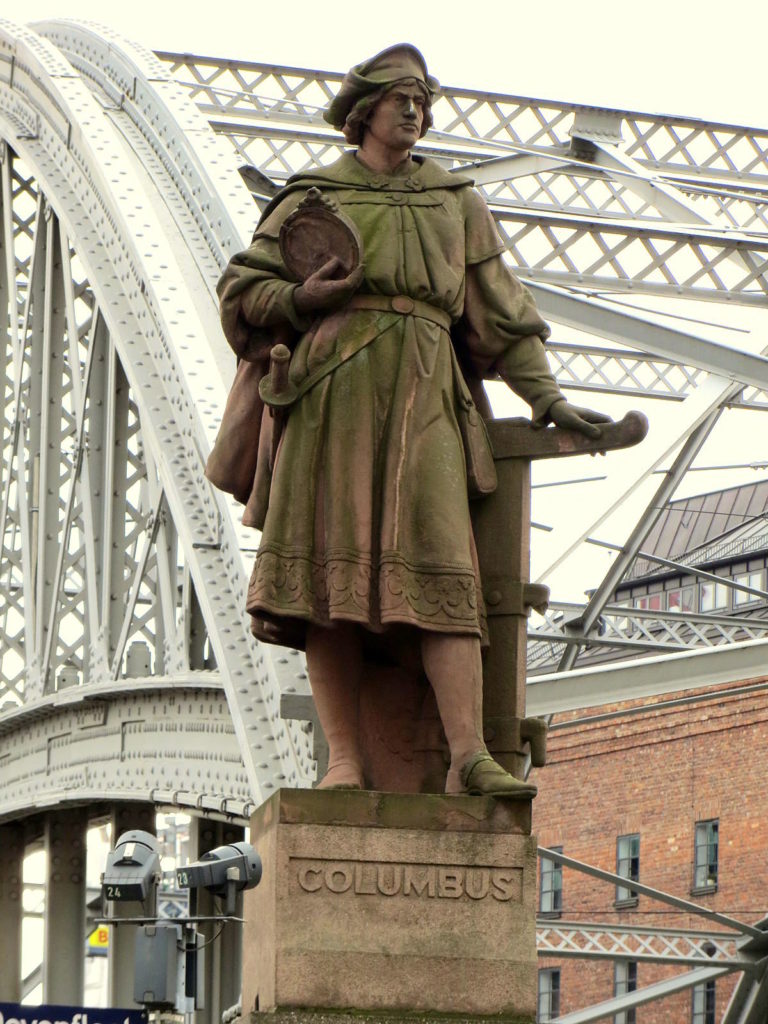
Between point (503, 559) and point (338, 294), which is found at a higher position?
point (338, 294)

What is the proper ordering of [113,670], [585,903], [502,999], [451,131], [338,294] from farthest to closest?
[585,903] < [451,131] < [113,670] < [338,294] < [502,999]

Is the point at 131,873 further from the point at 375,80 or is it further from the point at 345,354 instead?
the point at 375,80

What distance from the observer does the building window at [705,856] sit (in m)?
52.5

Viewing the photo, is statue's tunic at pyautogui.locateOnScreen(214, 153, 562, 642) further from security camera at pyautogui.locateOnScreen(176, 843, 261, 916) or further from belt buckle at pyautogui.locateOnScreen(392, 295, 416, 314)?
security camera at pyautogui.locateOnScreen(176, 843, 261, 916)

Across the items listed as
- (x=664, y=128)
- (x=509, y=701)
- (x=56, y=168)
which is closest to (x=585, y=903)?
(x=664, y=128)

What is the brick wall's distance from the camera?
170 feet

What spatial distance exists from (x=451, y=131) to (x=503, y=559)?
18533 millimetres

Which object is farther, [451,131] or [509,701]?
[451,131]

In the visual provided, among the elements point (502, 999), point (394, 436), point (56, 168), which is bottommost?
point (502, 999)

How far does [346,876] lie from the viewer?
29.2ft

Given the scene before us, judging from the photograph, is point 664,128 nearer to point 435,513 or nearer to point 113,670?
point 113,670

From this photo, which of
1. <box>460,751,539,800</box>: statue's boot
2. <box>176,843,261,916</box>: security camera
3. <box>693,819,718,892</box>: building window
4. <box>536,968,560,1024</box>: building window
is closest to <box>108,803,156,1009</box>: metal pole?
<box>176,843,261,916</box>: security camera

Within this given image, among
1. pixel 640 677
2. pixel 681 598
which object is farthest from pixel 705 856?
pixel 640 677

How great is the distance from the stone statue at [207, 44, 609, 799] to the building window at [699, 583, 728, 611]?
168 feet
